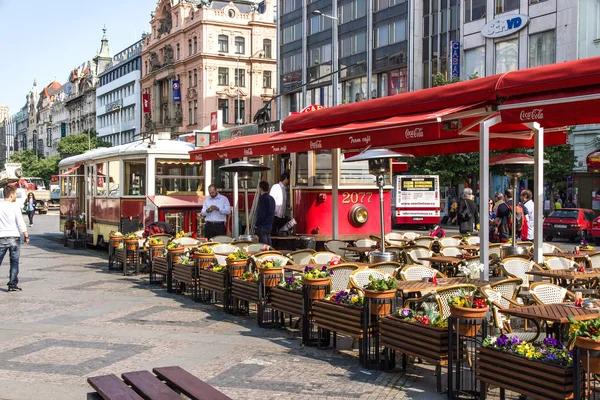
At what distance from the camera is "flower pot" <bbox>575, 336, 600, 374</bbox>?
17.6ft

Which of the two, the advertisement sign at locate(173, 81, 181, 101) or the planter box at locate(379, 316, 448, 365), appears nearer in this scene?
the planter box at locate(379, 316, 448, 365)

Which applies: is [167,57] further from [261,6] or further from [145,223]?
[145,223]

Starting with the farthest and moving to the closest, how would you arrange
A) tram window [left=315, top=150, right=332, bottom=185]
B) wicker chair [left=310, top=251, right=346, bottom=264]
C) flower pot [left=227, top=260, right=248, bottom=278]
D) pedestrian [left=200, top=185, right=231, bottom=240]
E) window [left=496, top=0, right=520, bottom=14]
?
window [left=496, top=0, right=520, bottom=14] → pedestrian [left=200, top=185, right=231, bottom=240] → tram window [left=315, top=150, right=332, bottom=185] → wicker chair [left=310, top=251, right=346, bottom=264] → flower pot [left=227, top=260, right=248, bottom=278]

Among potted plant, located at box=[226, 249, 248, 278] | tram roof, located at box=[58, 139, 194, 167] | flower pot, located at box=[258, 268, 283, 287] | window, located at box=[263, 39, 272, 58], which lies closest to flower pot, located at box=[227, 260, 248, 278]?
potted plant, located at box=[226, 249, 248, 278]

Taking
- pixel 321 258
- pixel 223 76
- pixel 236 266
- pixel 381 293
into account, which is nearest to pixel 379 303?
pixel 381 293

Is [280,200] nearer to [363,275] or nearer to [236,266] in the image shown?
[236,266]

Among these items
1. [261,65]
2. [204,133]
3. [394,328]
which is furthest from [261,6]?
[394,328]

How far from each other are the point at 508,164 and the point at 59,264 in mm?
11107

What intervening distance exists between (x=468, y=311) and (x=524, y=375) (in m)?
0.93

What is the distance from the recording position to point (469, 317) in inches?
257

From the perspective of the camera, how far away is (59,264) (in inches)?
714

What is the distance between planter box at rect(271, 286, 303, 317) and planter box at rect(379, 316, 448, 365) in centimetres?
171

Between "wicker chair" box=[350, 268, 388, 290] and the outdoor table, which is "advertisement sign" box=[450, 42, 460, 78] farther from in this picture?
the outdoor table

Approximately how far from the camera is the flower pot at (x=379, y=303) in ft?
25.2
